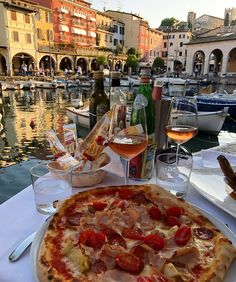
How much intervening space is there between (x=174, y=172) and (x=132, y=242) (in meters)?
0.55

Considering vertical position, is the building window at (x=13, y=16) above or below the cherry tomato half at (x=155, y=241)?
above

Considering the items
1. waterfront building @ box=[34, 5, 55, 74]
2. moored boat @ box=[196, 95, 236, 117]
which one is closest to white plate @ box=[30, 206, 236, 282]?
moored boat @ box=[196, 95, 236, 117]

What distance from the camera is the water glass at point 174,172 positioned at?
49.7 inches

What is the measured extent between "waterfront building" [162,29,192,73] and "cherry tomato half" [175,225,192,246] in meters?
56.6

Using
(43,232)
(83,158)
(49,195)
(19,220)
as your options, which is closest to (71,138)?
(83,158)

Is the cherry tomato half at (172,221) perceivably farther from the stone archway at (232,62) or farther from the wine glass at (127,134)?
the stone archway at (232,62)

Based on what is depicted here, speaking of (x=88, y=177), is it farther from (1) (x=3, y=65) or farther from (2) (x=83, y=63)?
(2) (x=83, y=63)

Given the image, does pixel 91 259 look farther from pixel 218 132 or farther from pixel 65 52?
pixel 65 52

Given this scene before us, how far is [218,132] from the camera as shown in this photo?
10.6 metres

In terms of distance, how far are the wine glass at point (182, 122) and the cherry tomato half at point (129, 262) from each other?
86 cm

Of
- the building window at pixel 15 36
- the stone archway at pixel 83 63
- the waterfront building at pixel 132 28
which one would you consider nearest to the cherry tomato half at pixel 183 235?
the building window at pixel 15 36

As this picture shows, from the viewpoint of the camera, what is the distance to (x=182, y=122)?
1557 mm

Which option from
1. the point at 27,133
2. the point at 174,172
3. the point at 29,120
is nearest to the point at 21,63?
the point at 29,120

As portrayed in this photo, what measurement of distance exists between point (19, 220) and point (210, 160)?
45.4 inches
